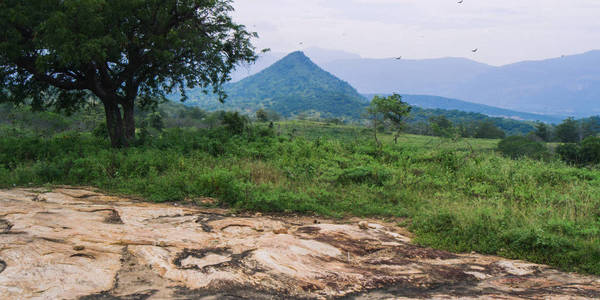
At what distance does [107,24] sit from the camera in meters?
10.9

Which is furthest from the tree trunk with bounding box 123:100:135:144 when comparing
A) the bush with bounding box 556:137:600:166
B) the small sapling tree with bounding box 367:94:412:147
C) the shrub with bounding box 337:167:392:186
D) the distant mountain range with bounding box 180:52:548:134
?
the distant mountain range with bounding box 180:52:548:134

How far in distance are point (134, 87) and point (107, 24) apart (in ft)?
8.15

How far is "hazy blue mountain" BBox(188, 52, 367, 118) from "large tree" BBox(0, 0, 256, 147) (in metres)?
101

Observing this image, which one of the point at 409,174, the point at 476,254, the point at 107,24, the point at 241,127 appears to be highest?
the point at 107,24

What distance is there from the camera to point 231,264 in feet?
14.4

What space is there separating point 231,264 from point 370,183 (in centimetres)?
529

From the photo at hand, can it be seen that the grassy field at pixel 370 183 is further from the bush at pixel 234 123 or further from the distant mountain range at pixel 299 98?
the distant mountain range at pixel 299 98

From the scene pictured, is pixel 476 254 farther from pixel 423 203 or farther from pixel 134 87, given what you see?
pixel 134 87

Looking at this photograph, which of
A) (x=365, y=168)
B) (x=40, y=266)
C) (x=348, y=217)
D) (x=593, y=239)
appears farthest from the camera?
(x=365, y=168)

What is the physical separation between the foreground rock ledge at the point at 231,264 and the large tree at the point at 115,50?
18.6ft

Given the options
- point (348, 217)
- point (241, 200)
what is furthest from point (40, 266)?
point (348, 217)

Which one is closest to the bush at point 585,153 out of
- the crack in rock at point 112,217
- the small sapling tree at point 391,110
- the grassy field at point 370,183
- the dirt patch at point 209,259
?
the small sapling tree at point 391,110

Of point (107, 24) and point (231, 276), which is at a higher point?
point (107, 24)

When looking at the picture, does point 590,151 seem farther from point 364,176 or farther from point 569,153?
point 364,176
